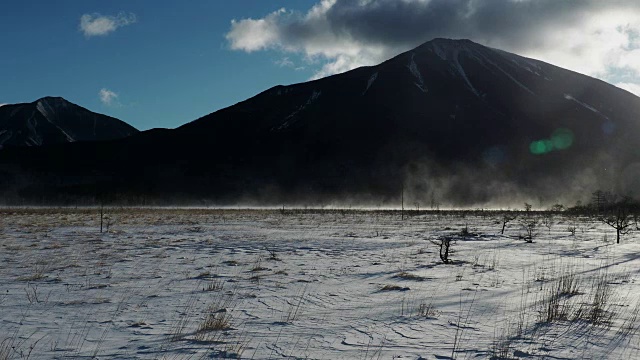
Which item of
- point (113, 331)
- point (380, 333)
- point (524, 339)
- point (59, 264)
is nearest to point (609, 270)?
point (524, 339)

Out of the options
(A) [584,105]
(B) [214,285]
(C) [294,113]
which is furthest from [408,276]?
(A) [584,105]

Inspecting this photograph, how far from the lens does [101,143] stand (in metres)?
182

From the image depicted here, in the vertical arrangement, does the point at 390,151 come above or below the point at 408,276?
above

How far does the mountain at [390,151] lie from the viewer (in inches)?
5340

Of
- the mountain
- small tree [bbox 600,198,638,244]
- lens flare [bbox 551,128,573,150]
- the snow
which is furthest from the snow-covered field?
the snow

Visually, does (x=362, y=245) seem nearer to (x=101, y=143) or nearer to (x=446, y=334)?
(x=446, y=334)

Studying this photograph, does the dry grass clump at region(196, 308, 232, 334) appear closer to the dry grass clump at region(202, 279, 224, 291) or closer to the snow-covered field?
the snow-covered field

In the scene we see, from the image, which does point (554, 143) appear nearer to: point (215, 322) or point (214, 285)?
point (214, 285)

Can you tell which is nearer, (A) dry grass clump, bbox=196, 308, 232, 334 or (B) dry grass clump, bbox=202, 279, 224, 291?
(A) dry grass clump, bbox=196, 308, 232, 334

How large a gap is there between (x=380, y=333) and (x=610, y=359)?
2.71 meters

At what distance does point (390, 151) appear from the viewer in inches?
5945

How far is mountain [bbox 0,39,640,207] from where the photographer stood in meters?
136

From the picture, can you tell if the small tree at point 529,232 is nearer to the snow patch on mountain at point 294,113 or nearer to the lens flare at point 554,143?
the lens flare at point 554,143

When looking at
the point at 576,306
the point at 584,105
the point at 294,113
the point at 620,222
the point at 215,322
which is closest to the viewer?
the point at 215,322
